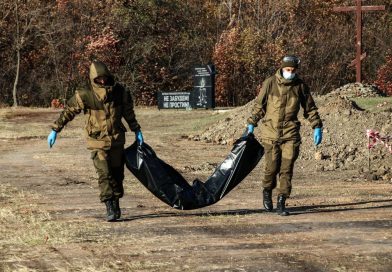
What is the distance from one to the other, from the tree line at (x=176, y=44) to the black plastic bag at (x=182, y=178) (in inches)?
1417

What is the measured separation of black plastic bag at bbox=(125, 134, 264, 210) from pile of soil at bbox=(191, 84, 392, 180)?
5963 millimetres

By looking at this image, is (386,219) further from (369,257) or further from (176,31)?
(176,31)

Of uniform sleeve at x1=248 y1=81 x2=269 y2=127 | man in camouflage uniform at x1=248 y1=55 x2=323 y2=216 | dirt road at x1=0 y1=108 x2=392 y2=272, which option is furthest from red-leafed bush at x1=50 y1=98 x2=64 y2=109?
man in camouflage uniform at x1=248 y1=55 x2=323 y2=216

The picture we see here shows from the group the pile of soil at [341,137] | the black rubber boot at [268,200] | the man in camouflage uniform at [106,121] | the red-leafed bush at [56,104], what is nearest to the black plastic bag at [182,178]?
the man in camouflage uniform at [106,121]

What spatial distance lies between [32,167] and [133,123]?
8.69 meters

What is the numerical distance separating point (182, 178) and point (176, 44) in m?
40.6

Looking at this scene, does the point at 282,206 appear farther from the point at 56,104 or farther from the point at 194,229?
the point at 56,104

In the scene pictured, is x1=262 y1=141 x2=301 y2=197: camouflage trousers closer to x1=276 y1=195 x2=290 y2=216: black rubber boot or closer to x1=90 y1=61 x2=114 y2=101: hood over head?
x1=276 y1=195 x2=290 y2=216: black rubber boot

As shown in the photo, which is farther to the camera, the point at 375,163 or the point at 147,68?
the point at 147,68

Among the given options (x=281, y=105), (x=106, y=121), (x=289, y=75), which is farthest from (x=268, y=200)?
(x=106, y=121)

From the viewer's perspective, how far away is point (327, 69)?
5403 centimetres

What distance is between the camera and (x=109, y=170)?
9750 millimetres

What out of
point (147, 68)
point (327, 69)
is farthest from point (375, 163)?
point (327, 69)

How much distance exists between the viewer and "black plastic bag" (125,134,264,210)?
32.8 ft
